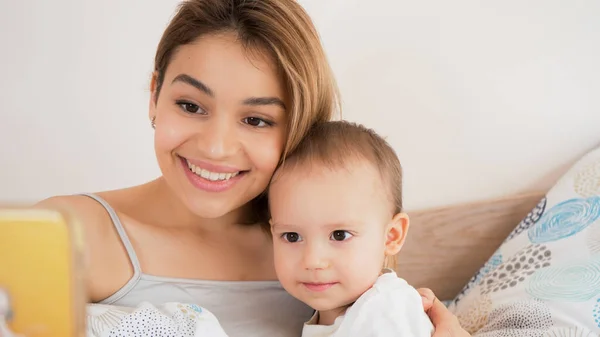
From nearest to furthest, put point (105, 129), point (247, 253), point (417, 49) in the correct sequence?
point (247, 253) < point (105, 129) < point (417, 49)

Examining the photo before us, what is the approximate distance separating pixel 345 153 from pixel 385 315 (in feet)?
0.88

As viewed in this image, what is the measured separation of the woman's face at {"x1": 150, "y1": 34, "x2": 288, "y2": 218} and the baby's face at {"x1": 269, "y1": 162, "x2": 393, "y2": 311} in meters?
0.08

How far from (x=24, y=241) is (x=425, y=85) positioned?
1.44 meters

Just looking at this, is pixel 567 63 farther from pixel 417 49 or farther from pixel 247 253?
pixel 247 253

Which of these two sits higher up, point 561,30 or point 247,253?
point 561,30

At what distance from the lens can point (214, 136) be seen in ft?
3.50

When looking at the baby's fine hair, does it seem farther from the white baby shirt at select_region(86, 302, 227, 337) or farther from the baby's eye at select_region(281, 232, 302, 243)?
the white baby shirt at select_region(86, 302, 227, 337)

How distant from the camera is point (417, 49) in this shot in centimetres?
177

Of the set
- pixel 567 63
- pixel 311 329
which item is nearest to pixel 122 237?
pixel 311 329

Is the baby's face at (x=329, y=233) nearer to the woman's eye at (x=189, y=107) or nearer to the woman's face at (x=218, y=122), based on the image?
the woman's face at (x=218, y=122)

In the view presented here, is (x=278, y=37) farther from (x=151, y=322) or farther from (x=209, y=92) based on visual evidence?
(x=151, y=322)

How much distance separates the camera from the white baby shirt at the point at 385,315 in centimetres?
99

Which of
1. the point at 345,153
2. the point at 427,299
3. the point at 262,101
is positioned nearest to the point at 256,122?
the point at 262,101

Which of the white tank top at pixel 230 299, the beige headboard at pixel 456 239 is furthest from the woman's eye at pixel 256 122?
the beige headboard at pixel 456 239
